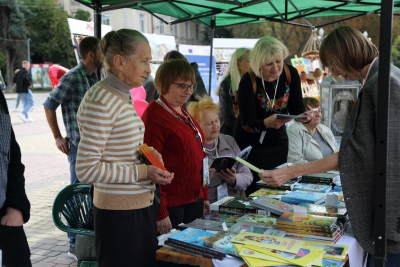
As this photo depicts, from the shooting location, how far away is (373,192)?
1611 millimetres

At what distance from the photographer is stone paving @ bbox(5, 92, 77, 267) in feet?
12.1

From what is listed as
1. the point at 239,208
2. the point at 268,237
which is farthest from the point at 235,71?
the point at 268,237

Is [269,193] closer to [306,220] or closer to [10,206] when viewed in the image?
[306,220]

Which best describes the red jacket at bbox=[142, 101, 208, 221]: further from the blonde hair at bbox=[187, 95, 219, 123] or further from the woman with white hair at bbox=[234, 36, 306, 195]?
the woman with white hair at bbox=[234, 36, 306, 195]

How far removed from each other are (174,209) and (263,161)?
4.20ft

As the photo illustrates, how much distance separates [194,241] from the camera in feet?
5.80

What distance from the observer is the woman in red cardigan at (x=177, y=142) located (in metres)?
2.26

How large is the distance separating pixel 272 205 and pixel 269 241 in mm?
491


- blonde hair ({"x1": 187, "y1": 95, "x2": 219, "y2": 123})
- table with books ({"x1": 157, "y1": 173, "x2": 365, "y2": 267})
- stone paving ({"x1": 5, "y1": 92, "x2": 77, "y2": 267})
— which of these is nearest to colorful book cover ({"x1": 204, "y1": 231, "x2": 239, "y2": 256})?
table with books ({"x1": 157, "y1": 173, "x2": 365, "y2": 267})

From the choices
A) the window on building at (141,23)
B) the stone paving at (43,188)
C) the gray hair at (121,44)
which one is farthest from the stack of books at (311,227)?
the window on building at (141,23)

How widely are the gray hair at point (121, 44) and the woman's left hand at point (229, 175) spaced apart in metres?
1.29

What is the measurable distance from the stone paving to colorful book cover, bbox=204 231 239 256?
2.06m

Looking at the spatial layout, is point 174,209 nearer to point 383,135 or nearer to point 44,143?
point 383,135

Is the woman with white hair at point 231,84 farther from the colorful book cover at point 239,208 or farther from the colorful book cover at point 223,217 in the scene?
the colorful book cover at point 223,217
